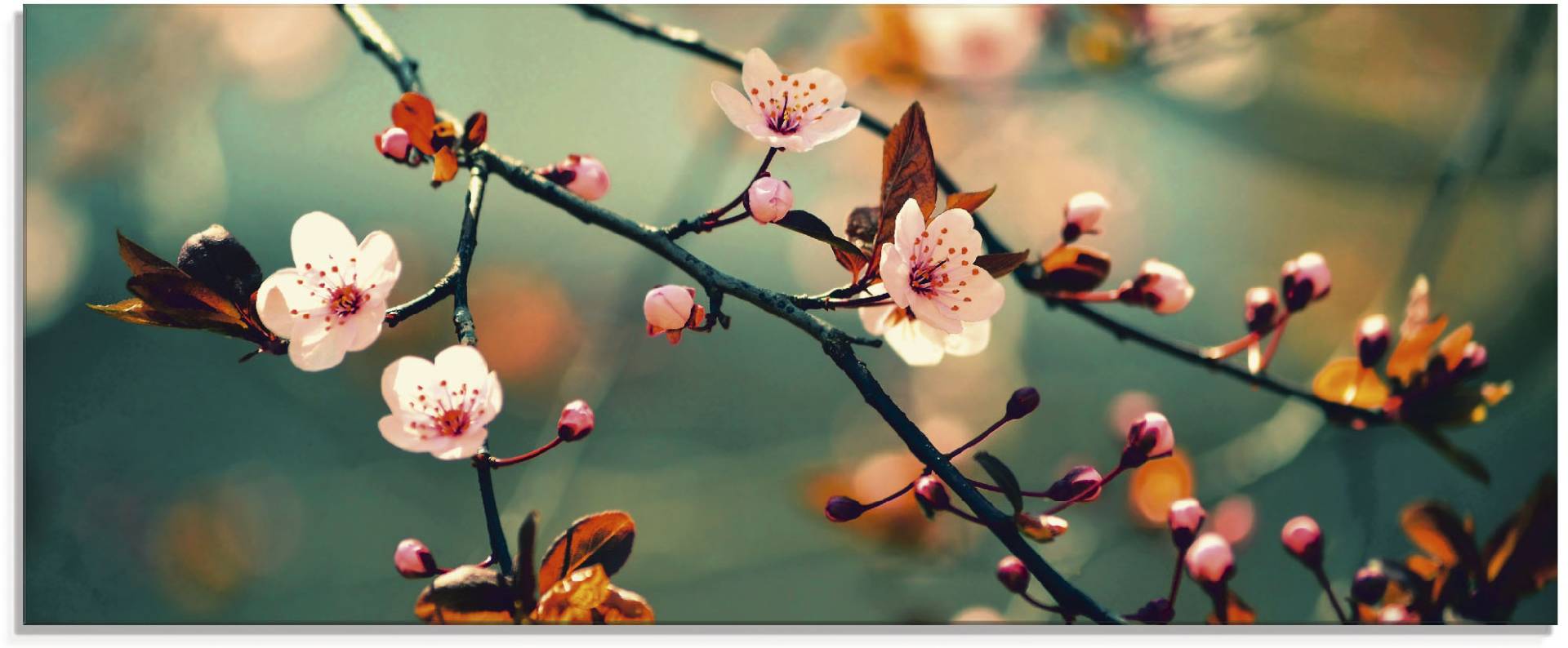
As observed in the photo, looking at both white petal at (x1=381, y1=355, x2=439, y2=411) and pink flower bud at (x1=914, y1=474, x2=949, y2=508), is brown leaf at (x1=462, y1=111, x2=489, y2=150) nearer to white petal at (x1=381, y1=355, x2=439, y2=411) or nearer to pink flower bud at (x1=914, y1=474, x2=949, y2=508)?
white petal at (x1=381, y1=355, x2=439, y2=411)

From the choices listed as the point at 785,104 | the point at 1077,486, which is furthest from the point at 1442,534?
the point at 785,104

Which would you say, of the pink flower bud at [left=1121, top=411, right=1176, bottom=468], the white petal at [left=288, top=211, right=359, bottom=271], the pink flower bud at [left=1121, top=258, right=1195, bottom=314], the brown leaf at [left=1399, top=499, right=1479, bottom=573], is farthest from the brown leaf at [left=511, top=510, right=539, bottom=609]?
the brown leaf at [left=1399, top=499, right=1479, bottom=573]

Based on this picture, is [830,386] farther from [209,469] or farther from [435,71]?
[209,469]

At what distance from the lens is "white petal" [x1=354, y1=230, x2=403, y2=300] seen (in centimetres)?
65

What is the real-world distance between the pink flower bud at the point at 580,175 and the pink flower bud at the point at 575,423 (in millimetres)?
175

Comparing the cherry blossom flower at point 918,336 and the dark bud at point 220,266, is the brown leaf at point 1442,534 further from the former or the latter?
the dark bud at point 220,266

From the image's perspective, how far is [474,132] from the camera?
0.69 meters

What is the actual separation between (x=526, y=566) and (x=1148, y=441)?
462 millimetres

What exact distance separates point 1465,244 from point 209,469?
1869 millimetres

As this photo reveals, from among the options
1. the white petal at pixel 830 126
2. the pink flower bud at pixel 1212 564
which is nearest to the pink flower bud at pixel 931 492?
the white petal at pixel 830 126

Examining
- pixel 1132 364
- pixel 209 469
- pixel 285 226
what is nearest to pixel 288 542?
pixel 209 469

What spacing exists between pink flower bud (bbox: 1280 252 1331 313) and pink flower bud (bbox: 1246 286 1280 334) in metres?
0.02

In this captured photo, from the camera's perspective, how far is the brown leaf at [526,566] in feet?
2.09

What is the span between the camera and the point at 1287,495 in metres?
1.62
